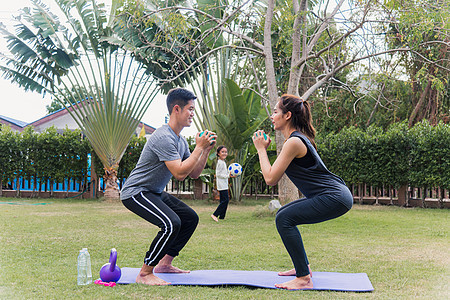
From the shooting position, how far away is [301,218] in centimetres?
401

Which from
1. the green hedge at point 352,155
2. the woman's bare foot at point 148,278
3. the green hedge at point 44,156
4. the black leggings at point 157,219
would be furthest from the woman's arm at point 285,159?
the green hedge at point 44,156

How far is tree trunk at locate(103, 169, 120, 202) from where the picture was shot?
1612 cm

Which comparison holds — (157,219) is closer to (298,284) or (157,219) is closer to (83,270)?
(83,270)

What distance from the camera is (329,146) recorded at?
15.1 meters

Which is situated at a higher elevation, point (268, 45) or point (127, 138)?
point (268, 45)

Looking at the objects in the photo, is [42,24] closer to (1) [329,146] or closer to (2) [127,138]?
(2) [127,138]

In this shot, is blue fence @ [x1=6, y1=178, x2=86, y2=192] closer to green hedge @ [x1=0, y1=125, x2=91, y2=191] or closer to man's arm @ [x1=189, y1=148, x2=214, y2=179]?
green hedge @ [x1=0, y1=125, x2=91, y2=191]

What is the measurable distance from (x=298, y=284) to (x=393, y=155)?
1091cm

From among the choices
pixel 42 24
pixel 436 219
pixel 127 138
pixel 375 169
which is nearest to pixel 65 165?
pixel 127 138

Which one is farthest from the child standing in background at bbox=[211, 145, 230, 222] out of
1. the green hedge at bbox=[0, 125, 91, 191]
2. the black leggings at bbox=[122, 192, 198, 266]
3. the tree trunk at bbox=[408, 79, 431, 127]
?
the tree trunk at bbox=[408, 79, 431, 127]

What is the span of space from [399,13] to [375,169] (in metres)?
6.75

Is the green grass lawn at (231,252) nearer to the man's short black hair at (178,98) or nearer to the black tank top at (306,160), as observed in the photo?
the black tank top at (306,160)

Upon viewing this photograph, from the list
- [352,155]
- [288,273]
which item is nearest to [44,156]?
[352,155]

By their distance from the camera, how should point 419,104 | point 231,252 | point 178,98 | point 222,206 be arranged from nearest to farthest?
point 178,98 < point 231,252 < point 222,206 < point 419,104
